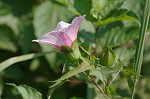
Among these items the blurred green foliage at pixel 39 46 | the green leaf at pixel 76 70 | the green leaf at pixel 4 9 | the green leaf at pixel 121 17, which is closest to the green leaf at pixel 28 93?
the green leaf at pixel 76 70

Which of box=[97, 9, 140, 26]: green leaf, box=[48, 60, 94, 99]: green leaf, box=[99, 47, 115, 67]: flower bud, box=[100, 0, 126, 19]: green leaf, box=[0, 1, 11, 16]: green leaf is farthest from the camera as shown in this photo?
box=[0, 1, 11, 16]: green leaf

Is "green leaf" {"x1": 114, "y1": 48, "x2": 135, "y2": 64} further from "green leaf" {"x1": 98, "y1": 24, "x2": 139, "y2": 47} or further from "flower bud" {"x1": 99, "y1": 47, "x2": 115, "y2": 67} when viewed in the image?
"flower bud" {"x1": 99, "y1": 47, "x2": 115, "y2": 67}

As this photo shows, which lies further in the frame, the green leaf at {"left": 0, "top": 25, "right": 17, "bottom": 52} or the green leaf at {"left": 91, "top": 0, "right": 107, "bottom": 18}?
the green leaf at {"left": 0, "top": 25, "right": 17, "bottom": 52}

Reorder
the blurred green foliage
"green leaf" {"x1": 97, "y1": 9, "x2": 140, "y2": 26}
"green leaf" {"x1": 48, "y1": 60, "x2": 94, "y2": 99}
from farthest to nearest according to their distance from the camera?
1. the blurred green foliage
2. "green leaf" {"x1": 97, "y1": 9, "x2": 140, "y2": 26}
3. "green leaf" {"x1": 48, "y1": 60, "x2": 94, "y2": 99}

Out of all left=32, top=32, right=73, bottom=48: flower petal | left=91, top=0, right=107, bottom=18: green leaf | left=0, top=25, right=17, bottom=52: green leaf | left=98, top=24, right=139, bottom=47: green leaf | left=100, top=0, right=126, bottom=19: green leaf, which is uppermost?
left=0, top=25, right=17, bottom=52: green leaf

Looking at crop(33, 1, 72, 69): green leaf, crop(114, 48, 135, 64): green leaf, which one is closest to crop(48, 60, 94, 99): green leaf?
crop(114, 48, 135, 64): green leaf

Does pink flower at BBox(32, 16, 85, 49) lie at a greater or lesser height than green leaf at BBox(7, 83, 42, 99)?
greater

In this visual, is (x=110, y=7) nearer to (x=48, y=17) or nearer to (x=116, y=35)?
(x=116, y=35)

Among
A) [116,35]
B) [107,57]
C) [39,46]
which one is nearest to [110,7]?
[116,35]
